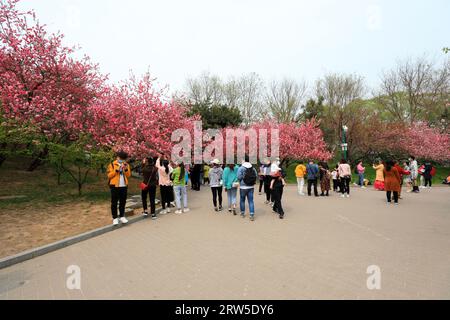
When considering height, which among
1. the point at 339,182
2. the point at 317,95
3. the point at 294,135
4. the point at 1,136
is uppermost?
the point at 317,95

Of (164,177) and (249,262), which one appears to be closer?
(249,262)

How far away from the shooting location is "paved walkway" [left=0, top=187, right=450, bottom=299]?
3.24 m

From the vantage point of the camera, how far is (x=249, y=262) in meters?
4.12

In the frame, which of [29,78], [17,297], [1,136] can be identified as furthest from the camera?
[29,78]

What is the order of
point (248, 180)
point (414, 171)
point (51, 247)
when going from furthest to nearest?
point (414, 171) < point (248, 180) < point (51, 247)

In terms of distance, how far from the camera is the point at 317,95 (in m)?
30.4

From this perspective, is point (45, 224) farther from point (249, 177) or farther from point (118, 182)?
point (249, 177)

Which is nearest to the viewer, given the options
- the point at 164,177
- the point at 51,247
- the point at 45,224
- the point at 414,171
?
the point at 51,247

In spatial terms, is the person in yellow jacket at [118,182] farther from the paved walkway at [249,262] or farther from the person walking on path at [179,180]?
the person walking on path at [179,180]

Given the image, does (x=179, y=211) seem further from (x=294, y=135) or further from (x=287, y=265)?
(x=294, y=135)

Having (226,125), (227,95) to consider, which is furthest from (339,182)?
(227,95)

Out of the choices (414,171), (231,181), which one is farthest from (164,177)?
(414,171)

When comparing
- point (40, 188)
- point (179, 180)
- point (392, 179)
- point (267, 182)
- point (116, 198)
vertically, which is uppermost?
point (179, 180)
